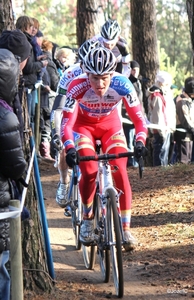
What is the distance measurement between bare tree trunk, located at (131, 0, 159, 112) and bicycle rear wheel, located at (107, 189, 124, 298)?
10.2m

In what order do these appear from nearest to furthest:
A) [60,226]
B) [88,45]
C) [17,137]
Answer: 1. [17,137]
2. [88,45]
3. [60,226]

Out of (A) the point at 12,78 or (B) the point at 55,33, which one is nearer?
(A) the point at 12,78

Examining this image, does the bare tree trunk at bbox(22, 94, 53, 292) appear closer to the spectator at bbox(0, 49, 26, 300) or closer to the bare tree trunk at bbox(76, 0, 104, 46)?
the spectator at bbox(0, 49, 26, 300)

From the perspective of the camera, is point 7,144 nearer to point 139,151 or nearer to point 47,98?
point 139,151

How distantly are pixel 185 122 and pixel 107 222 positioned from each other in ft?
24.8

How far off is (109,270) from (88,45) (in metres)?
2.49

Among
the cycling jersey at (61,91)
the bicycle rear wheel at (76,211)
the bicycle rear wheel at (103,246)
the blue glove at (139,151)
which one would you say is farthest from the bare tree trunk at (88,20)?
the blue glove at (139,151)

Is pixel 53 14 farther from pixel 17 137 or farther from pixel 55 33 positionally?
pixel 17 137

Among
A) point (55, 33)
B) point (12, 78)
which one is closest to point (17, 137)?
point (12, 78)

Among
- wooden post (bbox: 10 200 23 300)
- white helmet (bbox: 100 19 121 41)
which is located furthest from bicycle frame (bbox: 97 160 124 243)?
white helmet (bbox: 100 19 121 41)

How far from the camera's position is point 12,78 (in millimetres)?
4645

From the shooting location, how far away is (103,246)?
625 cm

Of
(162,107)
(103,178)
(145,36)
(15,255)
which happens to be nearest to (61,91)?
(103,178)

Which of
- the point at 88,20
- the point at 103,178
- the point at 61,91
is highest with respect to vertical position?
the point at 88,20
